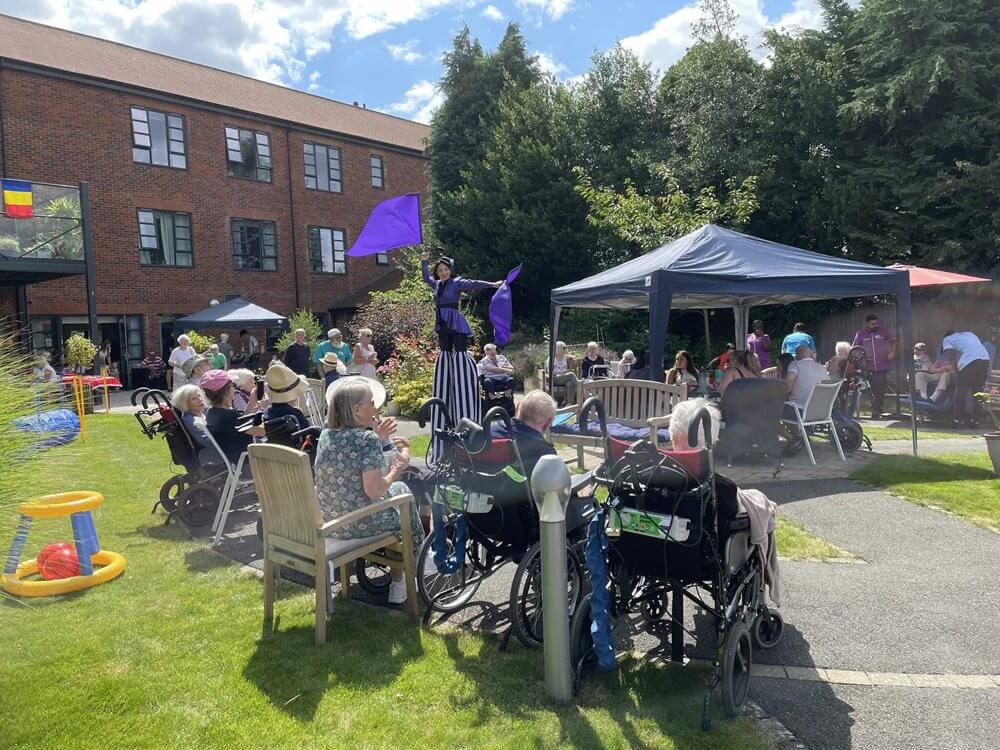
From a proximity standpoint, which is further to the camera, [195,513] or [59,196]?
[59,196]

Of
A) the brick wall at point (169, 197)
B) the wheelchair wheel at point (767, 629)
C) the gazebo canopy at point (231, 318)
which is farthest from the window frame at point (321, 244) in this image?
the wheelchair wheel at point (767, 629)

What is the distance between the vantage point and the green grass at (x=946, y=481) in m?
5.94

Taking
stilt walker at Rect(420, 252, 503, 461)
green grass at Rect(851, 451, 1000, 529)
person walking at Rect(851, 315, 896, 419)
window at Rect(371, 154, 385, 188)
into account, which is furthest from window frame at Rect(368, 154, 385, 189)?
green grass at Rect(851, 451, 1000, 529)

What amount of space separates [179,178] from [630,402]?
20469 millimetres

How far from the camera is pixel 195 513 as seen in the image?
20.4ft

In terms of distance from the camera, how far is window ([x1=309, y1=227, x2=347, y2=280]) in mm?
27314

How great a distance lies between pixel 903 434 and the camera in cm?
973

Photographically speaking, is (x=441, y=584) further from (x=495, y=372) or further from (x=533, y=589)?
(x=495, y=372)

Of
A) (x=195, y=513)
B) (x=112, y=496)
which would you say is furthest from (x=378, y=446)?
(x=112, y=496)

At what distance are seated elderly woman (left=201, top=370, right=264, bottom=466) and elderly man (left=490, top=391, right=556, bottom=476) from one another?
2.80 meters

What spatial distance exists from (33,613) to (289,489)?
1.97 m

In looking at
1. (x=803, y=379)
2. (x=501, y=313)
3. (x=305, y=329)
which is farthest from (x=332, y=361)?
(x=305, y=329)

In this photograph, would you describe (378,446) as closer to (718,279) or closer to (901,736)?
(901,736)

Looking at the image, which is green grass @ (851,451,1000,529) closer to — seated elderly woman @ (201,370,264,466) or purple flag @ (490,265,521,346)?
purple flag @ (490,265,521,346)
